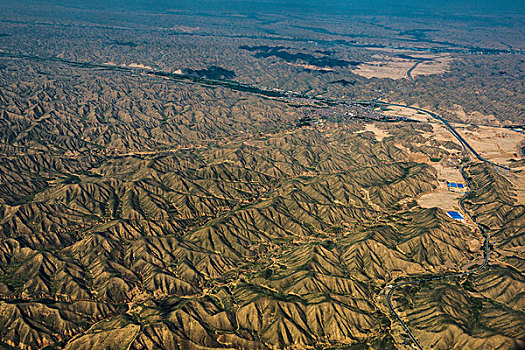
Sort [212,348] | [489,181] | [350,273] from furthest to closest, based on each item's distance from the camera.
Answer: [489,181]
[350,273]
[212,348]

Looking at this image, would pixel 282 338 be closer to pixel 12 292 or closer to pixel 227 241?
pixel 227 241

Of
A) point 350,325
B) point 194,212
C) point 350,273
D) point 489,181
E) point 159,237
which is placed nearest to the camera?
point 350,325

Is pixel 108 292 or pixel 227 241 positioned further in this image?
pixel 227 241

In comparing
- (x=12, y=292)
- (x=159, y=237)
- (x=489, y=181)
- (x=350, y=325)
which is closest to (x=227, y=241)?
(x=159, y=237)

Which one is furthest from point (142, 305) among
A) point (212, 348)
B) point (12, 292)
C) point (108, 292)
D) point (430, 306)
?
point (430, 306)

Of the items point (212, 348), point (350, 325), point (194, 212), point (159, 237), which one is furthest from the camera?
point (194, 212)

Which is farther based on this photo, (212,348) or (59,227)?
(59,227)

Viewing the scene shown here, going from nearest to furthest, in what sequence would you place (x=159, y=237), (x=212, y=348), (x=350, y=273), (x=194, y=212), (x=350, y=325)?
(x=212, y=348), (x=350, y=325), (x=350, y=273), (x=159, y=237), (x=194, y=212)

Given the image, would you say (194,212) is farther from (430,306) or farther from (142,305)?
(430,306)

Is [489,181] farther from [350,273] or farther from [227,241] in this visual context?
[227,241]
